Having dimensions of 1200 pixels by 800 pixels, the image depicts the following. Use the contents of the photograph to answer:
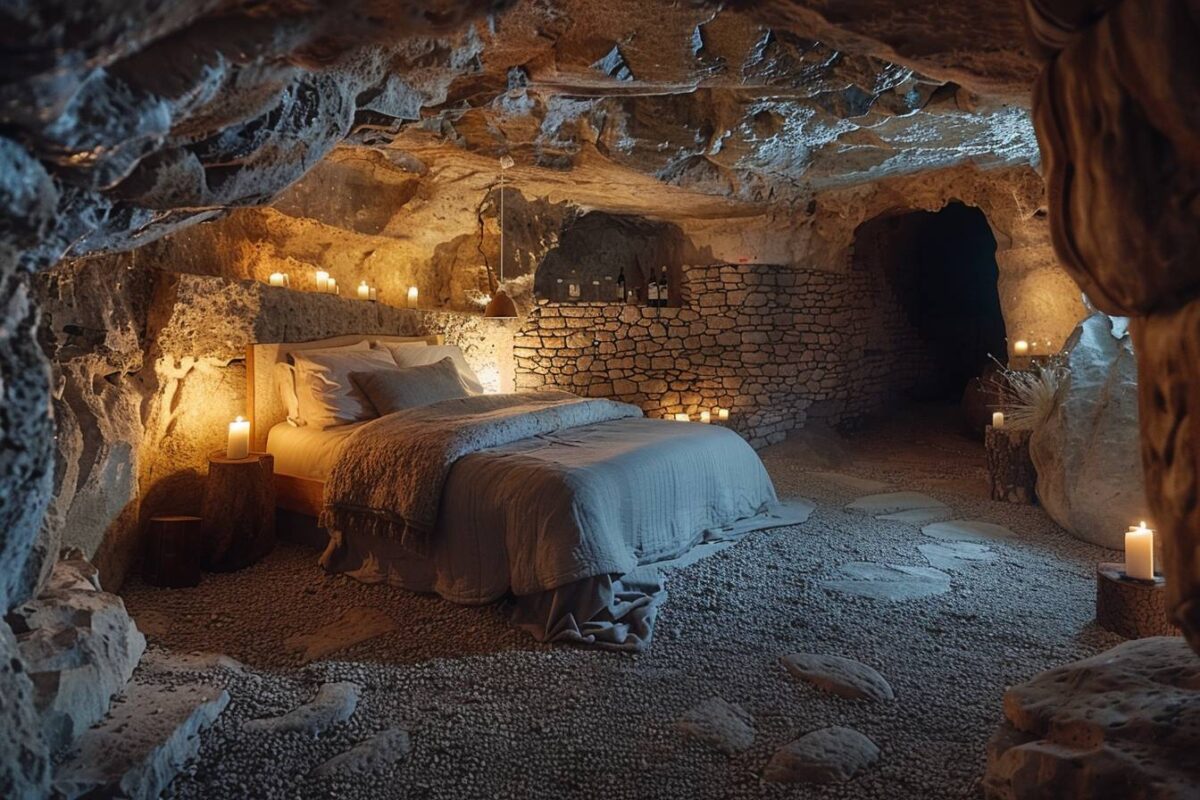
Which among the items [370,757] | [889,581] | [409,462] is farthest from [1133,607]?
[409,462]

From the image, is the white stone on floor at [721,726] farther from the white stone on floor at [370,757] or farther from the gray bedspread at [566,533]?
the white stone on floor at [370,757]

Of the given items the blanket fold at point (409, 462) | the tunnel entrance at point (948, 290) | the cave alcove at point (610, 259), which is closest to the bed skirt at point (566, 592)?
the blanket fold at point (409, 462)

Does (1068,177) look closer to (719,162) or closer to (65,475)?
(65,475)

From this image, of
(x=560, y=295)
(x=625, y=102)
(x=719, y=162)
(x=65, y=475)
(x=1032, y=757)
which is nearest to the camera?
(x=1032, y=757)

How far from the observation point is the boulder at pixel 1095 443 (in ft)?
12.8

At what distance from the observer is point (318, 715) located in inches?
85.4

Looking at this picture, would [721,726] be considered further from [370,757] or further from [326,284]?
[326,284]

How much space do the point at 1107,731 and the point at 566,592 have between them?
1.81m

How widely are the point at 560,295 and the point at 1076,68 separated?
20.0 feet

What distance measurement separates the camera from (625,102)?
3934 mm

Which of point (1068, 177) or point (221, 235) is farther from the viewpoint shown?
point (221, 235)

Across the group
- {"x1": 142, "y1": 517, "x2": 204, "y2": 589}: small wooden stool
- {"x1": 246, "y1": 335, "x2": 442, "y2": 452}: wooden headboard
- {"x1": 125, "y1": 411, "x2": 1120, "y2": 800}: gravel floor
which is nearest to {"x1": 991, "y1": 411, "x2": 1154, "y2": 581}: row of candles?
{"x1": 125, "y1": 411, "x2": 1120, "y2": 800}: gravel floor

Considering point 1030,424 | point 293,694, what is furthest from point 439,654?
point 1030,424

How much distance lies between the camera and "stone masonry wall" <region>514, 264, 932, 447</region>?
21.9 ft
